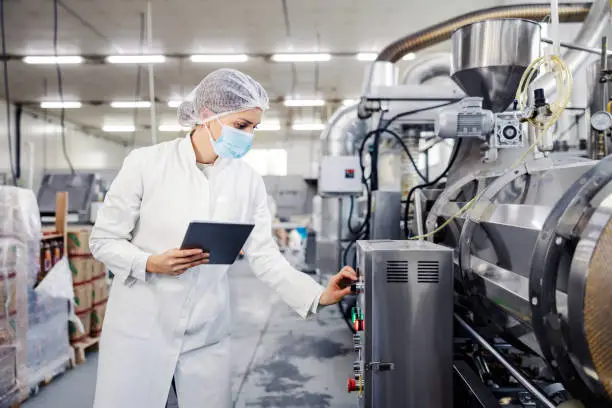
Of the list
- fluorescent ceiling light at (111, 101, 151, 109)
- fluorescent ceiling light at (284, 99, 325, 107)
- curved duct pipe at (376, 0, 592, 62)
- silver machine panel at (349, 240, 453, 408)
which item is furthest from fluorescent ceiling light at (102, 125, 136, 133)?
silver machine panel at (349, 240, 453, 408)

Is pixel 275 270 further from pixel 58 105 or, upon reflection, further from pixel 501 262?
pixel 58 105

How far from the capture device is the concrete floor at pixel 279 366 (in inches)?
87.4

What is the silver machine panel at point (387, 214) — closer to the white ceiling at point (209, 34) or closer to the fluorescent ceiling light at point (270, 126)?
the white ceiling at point (209, 34)

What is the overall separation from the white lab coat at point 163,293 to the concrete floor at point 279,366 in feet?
0.48

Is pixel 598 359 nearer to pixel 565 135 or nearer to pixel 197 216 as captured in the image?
pixel 197 216

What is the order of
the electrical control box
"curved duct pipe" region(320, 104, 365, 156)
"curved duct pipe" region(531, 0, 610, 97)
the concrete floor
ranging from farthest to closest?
1. "curved duct pipe" region(320, 104, 365, 156)
2. the electrical control box
3. the concrete floor
4. "curved duct pipe" region(531, 0, 610, 97)

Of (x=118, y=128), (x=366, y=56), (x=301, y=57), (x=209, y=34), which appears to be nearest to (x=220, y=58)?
(x=209, y=34)

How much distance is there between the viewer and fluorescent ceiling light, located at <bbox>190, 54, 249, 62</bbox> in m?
5.74

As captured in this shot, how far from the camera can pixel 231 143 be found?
4.39 ft

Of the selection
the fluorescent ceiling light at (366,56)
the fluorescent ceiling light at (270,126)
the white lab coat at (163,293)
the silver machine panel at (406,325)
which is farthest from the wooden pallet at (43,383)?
the fluorescent ceiling light at (270,126)

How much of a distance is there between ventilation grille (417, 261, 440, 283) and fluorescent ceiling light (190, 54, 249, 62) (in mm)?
5221

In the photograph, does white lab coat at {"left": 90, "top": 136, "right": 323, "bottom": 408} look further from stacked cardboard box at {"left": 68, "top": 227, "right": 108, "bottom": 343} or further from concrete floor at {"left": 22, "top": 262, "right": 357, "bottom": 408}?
stacked cardboard box at {"left": 68, "top": 227, "right": 108, "bottom": 343}

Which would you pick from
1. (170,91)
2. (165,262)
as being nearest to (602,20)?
(165,262)

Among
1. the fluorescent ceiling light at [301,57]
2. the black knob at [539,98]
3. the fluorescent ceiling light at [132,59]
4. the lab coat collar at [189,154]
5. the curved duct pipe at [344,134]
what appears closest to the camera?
the black knob at [539,98]
